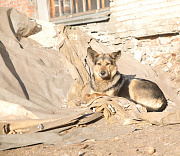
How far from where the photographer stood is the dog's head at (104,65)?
5382mm

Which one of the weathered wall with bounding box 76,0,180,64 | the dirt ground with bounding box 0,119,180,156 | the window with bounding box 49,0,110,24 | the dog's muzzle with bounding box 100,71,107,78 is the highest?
the window with bounding box 49,0,110,24

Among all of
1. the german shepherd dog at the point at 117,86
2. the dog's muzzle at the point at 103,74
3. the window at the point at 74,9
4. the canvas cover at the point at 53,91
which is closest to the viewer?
the canvas cover at the point at 53,91

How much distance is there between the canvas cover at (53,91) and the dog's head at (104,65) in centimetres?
60

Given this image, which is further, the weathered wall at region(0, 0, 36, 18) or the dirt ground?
the weathered wall at region(0, 0, 36, 18)

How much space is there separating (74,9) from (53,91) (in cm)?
503

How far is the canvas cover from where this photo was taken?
4078 mm

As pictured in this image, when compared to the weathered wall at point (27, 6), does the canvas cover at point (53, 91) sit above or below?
below

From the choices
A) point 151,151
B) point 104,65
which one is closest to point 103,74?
point 104,65

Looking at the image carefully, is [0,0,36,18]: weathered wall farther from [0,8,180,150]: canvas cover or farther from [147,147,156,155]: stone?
[147,147,156,155]: stone

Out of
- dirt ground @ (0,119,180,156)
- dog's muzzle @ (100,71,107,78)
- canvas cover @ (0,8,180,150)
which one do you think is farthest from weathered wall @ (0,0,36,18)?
dirt ground @ (0,119,180,156)

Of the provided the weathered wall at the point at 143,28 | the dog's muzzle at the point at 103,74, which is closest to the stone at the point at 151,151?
the dog's muzzle at the point at 103,74

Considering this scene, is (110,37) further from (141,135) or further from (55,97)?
(141,135)

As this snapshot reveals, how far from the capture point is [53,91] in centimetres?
603

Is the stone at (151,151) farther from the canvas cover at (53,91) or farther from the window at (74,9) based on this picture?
the window at (74,9)
